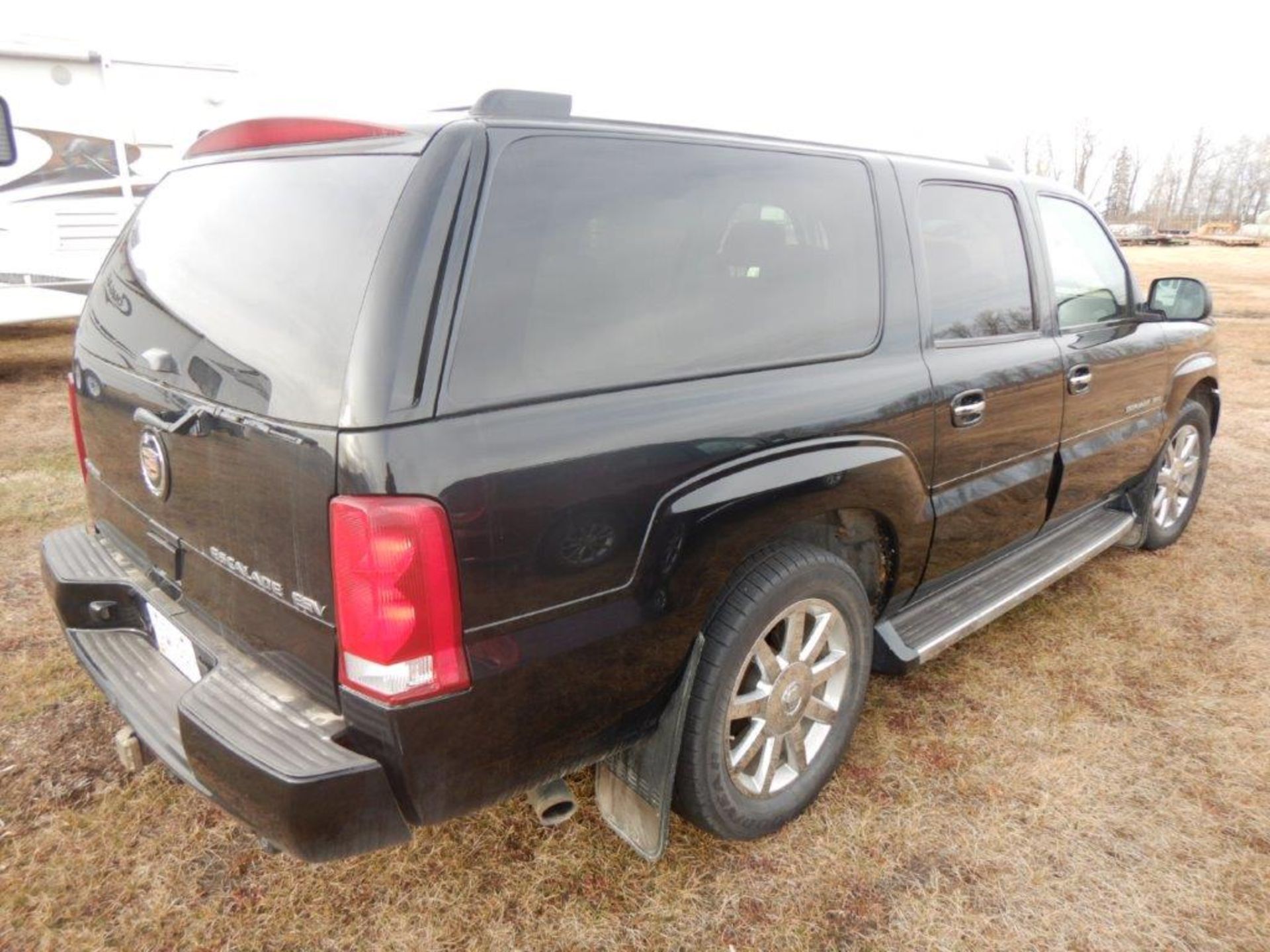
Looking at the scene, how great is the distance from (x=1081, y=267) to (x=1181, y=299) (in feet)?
2.79

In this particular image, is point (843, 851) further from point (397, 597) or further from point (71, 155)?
point (71, 155)

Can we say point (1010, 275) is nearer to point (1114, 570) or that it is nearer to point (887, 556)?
point (887, 556)

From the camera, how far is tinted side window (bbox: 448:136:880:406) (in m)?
1.60

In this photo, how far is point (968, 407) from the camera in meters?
2.56

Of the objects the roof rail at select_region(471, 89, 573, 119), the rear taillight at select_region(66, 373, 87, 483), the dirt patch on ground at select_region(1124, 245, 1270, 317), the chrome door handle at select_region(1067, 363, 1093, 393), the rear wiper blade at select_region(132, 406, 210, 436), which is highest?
the roof rail at select_region(471, 89, 573, 119)

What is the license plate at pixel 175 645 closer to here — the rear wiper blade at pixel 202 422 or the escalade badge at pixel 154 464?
the escalade badge at pixel 154 464

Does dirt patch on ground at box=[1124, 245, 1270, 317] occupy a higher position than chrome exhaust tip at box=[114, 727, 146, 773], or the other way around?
chrome exhaust tip at box=[114, 727, 146, 773]

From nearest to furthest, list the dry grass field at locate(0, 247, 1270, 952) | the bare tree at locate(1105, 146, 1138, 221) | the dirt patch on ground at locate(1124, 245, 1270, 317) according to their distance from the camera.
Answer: the dry grass field at locate(0, 247, 1270, 952)
the dirt patch on ground at locate(1124, 245, 1270, 317)
the bare tree at locate(1105, 146, 1138, 221)

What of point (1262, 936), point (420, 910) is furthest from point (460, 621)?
point (1262, 936)

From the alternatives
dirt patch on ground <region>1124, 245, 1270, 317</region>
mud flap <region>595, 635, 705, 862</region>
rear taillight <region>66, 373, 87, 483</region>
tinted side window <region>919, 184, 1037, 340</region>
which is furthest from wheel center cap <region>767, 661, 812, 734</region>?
dirt patch on ground <region>1124, 245, 1270, 317</region>

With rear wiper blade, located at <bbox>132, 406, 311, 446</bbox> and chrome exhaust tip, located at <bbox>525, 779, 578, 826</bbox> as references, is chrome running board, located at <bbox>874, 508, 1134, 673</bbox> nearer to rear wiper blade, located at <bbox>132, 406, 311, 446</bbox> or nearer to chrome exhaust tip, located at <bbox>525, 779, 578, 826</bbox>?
chrome exhaust tip, located at <bbox>525, 779, 578, 826</bbox>

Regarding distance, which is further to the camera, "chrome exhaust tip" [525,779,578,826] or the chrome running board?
the chrome running board

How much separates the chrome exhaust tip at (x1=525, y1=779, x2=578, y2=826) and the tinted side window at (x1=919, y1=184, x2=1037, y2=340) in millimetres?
1702

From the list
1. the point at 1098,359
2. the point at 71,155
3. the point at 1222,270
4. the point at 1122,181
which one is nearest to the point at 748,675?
the point at 1098,359
